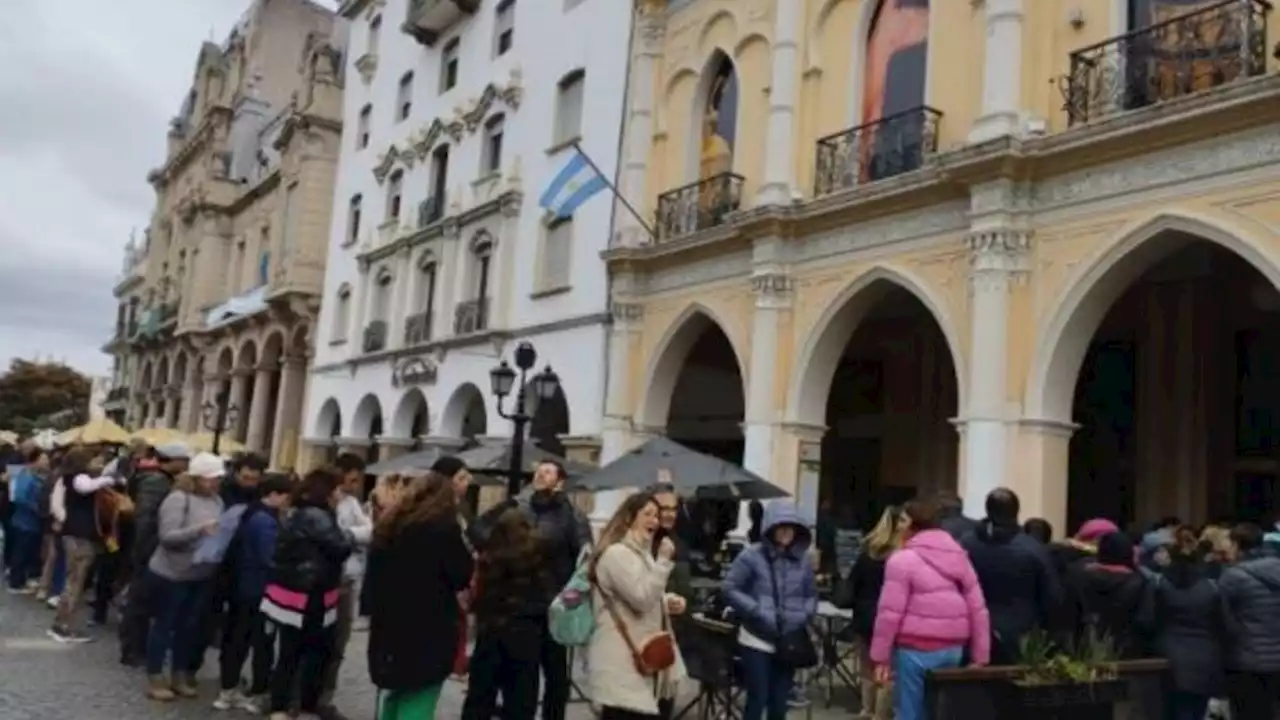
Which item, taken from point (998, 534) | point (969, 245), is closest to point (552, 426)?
point (969, 245)

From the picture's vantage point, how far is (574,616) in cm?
558

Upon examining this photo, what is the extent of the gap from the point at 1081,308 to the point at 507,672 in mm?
8039

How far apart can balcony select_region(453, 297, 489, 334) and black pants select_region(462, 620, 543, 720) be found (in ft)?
53.4

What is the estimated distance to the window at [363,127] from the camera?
1220 inches

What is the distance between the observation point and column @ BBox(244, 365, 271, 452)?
3559 cm

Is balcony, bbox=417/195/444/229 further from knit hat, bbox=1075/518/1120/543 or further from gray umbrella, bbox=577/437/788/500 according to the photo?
knit hat, bbox=1075/518/1120/543

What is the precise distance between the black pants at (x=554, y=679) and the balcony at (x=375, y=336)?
20.8 m

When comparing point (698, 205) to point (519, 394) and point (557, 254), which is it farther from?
point (519, 394)

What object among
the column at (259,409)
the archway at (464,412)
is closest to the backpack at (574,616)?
the archway at (464,412)

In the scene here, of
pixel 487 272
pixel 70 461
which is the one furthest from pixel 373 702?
pixel 487 272

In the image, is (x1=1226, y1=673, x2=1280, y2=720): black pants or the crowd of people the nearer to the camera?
the crowd of people

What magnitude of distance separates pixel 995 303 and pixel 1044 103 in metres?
2.41

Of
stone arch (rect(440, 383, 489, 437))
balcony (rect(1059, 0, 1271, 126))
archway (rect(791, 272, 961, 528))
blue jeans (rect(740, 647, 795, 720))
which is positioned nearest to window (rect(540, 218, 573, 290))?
stone arch (rect(440, 383, 489, 437))

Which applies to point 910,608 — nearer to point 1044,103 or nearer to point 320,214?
point 1044,103
